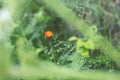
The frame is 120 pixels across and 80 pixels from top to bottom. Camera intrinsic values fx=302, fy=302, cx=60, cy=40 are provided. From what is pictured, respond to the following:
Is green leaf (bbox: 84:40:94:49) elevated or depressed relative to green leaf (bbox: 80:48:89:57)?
elevated

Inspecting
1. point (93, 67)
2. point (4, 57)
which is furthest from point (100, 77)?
point (93, 67)

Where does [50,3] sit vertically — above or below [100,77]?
above

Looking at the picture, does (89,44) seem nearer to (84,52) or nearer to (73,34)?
(84,52)

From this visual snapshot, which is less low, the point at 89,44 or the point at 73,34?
the point at 73,34

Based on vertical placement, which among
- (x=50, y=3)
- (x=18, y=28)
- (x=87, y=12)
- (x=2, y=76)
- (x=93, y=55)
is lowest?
(x=2, y=76)

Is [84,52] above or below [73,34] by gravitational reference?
below

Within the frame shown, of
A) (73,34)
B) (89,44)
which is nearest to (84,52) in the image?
(89,44)

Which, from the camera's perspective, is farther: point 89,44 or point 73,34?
point 73,34

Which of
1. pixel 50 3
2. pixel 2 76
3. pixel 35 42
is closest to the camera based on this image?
pixel 2 76

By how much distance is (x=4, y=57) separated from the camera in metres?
0.44

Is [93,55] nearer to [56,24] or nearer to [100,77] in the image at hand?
[56,24]

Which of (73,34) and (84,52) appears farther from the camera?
(73,34)

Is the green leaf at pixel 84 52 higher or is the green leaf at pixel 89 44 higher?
the green leaf at pixel 89 44

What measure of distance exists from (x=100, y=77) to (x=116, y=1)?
1770 millimetres
